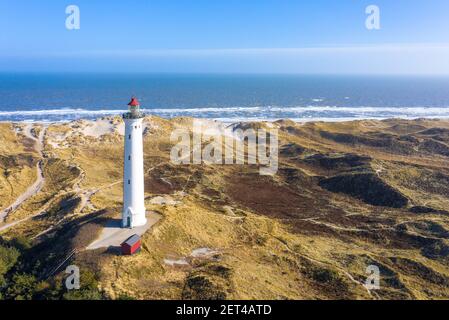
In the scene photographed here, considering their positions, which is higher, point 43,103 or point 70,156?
point 43,103

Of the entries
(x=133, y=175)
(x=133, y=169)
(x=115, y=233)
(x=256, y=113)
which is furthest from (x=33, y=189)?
(x=256, y=113)

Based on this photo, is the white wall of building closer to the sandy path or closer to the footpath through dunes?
the footpath through dunes

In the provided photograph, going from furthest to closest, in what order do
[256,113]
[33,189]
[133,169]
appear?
[256,113] → [33,189] → [133,169]

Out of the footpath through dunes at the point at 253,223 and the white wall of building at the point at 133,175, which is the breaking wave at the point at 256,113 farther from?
the white wall of building at the point at 133,175

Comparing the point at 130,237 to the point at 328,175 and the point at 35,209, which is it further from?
the point at 328,175

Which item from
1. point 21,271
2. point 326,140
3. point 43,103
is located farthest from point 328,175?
point 43,103

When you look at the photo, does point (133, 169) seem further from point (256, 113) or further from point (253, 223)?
point (256, 113)
